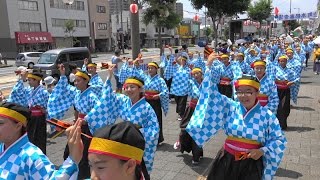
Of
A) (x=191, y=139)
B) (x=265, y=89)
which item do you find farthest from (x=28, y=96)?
(x=265, y=89)

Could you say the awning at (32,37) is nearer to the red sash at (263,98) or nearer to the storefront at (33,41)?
the storefront at (33,41)

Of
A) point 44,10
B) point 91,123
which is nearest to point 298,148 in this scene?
point 91,123

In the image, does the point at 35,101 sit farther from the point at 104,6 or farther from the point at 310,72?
the point at 104,6

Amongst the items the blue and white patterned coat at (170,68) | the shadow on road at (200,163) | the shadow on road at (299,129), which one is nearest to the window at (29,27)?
the blue and white patterned coat at (170,68)

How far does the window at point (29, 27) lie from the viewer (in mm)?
37259

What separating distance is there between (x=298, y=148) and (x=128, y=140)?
5.53m

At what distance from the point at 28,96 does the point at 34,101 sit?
0.16 meters

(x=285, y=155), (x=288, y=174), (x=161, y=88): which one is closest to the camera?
(x=288, y=174)

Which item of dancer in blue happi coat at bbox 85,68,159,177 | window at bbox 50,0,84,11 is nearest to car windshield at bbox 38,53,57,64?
dancer in blue happi coat at bbox 85,68,159,177

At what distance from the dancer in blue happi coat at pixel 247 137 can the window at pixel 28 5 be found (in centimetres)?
3786

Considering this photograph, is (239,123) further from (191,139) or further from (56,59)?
(56,59)

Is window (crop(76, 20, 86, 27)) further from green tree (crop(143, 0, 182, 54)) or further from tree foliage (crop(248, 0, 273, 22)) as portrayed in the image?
green tree (crop(143, 0, 182, 54))

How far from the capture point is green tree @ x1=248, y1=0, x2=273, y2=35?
4131 centimetres

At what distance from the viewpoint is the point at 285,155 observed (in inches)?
242
